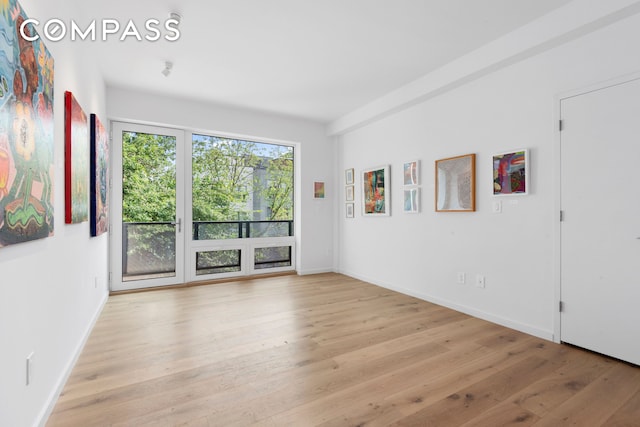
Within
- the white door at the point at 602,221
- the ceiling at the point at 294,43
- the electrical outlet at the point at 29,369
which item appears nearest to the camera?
the electrical outlet at the point at 29,369

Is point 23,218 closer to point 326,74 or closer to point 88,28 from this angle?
point 88,28

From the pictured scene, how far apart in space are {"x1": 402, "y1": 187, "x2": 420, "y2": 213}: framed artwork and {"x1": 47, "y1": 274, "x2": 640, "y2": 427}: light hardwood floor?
1.36 meters

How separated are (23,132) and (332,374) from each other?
2216 millimetres

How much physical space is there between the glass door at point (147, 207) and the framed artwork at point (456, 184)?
3.71m

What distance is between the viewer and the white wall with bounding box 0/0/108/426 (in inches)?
52.5

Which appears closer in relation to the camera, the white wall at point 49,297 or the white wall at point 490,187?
the white wall at point 49,297

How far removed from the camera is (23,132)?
141 centimetres

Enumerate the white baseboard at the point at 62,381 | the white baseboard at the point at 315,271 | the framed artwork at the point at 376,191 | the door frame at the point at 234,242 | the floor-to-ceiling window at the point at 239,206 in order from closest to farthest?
1. the white baseboard at the point at 62,381
2. the framed artwork at the point at 376,191
3. the door frame at the point at 234,242
4. the floor-to-ceiling window at the point at 239,206
5. the white baseboard at the point at 315,271

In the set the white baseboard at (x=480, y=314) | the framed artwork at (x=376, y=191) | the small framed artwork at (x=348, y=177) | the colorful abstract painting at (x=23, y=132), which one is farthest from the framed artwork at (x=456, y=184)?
the colorful abstract painting at (x=23, y=132)

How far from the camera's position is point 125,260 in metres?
4.43

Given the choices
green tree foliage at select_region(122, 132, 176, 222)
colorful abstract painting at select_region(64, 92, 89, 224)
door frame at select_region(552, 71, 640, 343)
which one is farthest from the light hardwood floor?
green tree foliage at select_region(122, 132, 176, 222)

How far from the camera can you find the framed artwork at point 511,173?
2.94m

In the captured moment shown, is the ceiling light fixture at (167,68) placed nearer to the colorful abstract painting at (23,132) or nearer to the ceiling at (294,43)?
the ceiling at (294,43)

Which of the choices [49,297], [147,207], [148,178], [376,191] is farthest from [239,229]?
[49,297]
